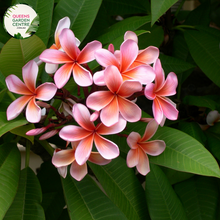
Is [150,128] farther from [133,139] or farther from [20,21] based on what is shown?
[20,21]

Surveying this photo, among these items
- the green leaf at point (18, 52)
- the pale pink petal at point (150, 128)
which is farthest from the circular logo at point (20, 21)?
the pale pink petal at point (150, 128)

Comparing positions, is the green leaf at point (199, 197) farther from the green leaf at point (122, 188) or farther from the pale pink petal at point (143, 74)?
the pale pink petal at point (143, 74)

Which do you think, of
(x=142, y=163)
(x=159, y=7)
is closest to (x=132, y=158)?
(x=142, y=163)

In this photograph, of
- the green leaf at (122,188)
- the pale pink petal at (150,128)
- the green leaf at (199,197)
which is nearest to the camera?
the pale pink petal at (150,128)

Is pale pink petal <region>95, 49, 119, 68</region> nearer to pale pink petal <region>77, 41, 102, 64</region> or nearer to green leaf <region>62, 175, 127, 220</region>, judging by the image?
pale pink petal <region>77, 41, 102, 64</region>

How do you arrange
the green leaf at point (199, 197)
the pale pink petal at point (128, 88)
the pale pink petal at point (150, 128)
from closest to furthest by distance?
the pale pink petal at point (128, 88), the pale pink petal at point (150, 128), the green leaf at point (199, 197)

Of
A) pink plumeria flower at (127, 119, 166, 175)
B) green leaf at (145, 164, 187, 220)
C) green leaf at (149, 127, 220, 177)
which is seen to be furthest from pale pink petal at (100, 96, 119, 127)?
green leaf at (145, 164, 187, 220)
